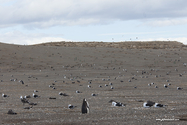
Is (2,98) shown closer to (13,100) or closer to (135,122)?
(13,100)

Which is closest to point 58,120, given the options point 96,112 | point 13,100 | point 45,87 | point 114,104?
point 96,112

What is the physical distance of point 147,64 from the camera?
77.6ft

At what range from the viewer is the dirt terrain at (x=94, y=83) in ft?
22.9

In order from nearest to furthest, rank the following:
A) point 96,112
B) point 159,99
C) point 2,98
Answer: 1. point 96,112
2. point 159,99
3. point 2,98

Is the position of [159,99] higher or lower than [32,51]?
lower

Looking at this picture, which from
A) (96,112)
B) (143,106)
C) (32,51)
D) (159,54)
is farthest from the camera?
(159,54)

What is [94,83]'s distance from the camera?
14.8 meters

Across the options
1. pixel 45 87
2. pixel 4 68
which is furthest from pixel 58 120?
pixel 4 68

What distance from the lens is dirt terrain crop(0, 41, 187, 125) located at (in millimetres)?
6977

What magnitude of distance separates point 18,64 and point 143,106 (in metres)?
15.9

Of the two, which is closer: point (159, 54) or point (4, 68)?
point (4, 68)

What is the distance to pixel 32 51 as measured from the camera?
86.9 ft

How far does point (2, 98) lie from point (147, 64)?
50.6ft

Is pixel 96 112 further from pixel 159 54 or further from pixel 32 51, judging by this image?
pixel 159 54
